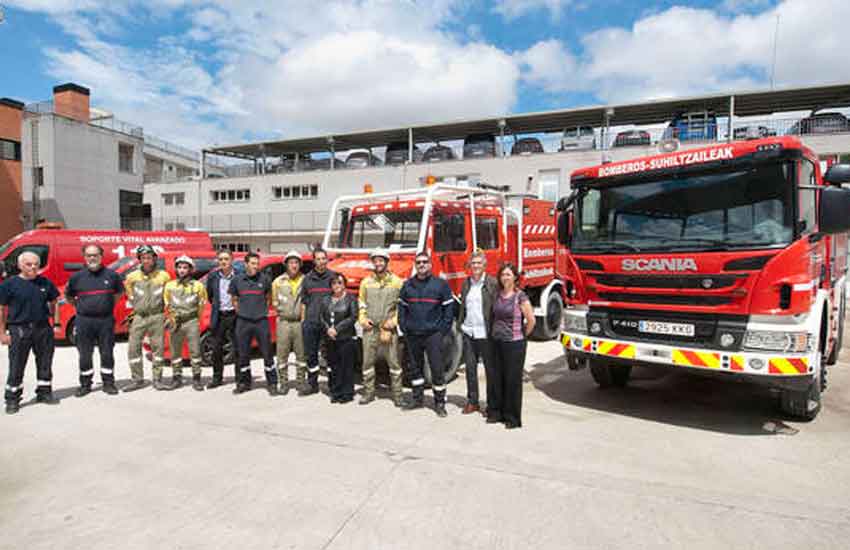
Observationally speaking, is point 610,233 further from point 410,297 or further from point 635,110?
point 635,110

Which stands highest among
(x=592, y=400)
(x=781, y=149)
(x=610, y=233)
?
(x=781, y=149)

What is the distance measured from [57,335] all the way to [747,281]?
10.7 m

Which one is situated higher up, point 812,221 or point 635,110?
point 635,110

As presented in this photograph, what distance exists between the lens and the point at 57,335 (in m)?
9.33

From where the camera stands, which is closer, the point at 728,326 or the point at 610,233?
the point at 728,326

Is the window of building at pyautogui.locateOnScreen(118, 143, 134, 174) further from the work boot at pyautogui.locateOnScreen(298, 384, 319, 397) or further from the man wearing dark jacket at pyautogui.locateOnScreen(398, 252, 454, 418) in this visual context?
the man wearing dark jacket at pyautogui.locateOnScreen(398, 252, 454, 418)

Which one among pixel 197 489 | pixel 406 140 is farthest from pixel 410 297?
pixel 406 140

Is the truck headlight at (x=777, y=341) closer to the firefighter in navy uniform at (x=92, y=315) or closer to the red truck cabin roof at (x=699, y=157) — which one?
the red truck cabin roof at (x=699, y=157)

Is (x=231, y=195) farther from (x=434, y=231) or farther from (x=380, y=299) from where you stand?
(x=380, y=299)

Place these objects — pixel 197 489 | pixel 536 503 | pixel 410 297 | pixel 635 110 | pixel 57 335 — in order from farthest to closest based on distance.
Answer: pixel 635 110
pixel 57 335
pixel 410 297
pixel 197 489
pixel 536 503

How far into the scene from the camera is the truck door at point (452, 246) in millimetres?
6812

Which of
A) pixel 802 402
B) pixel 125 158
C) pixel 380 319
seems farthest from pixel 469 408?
pixel 125 158

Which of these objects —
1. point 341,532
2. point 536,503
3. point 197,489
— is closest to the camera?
point 341,532

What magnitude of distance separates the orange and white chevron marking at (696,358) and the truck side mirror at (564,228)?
1.75 meters
